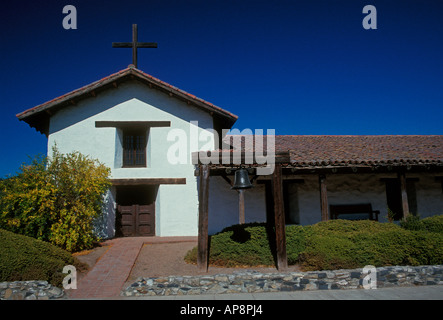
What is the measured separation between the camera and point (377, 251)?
21.9 feet

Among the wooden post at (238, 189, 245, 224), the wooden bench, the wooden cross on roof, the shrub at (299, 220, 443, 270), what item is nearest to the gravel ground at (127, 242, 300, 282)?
the shrub at (299, 220, 443, 270)

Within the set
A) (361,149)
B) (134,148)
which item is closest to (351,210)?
(361,149)

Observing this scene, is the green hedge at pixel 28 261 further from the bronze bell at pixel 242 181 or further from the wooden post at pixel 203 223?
the bronze bell at pixel 242 181

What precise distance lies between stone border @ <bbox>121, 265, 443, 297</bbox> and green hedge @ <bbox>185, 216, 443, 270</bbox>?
466mm

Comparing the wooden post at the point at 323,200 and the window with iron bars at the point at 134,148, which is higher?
the window with iron bars at the point at 134,148

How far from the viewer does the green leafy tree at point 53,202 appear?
843 centimetres

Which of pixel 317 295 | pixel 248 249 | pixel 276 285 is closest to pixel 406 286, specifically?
pixel 317 295

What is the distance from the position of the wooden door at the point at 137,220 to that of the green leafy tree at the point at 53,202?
189 centimetres

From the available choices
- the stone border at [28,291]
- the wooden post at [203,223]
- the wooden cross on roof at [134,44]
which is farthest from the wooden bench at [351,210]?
the wooden cross on roof at [134,44]

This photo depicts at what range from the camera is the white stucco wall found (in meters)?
11.1

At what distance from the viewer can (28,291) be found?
5215 mm

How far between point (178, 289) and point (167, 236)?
5182 millimetres

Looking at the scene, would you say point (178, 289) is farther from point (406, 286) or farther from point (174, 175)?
point (174, 175)

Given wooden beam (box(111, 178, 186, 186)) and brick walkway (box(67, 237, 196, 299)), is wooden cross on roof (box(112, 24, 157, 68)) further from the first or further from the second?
brick walkway (box(67, 237, 196, 299))
